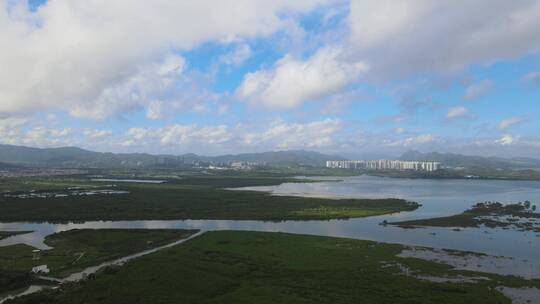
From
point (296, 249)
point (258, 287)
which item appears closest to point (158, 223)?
point (296, 249)

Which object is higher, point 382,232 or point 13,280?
point 382,232

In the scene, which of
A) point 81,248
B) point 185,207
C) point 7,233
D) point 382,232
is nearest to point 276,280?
point 81,248

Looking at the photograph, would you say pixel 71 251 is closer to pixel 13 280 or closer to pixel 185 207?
pixel 13 280

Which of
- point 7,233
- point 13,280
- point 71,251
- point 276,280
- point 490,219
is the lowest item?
point 7,233

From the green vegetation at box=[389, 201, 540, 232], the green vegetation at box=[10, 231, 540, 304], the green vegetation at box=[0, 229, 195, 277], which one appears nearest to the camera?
the green vegetation at box=[10, 231, 540, 304]

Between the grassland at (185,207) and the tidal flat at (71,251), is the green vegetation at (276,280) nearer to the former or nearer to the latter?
the tidal flat at (71,251)

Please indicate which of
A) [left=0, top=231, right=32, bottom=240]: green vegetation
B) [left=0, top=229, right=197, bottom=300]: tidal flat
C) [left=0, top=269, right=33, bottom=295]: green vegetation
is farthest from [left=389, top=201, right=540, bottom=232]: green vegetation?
[left=0, top=231, right=32, bottom=240]: green vegetation

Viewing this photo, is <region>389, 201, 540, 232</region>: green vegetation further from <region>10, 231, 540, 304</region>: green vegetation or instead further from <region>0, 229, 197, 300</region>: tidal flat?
<region>0, 229, 197, 300</region>: tidal flat

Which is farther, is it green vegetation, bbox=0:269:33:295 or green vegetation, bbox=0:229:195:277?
green vegetation, bbox=0:229:195:277
